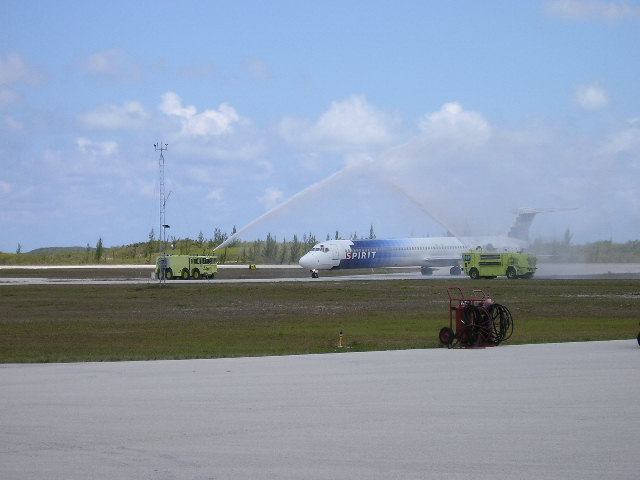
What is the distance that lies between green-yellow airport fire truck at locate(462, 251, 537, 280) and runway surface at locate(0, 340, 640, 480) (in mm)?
56342

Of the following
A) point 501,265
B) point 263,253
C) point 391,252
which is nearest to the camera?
point 501,265

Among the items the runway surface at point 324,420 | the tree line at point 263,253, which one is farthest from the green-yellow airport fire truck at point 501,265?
the runway surface at point 324,420

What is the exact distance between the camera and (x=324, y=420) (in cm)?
1461

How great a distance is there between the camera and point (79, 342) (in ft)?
97.9

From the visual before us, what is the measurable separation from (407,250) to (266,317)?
50527 mm

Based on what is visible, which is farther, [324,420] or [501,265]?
[501,265]

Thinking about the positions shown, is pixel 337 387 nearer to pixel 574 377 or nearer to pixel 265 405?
pixel 265 405

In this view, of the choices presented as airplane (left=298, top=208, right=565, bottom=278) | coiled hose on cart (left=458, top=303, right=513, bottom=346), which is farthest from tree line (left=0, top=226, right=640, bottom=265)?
coiled hose on cart (left=458, top=303, right=513, bottom=346)

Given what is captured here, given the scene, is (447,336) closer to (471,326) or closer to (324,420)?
(471,326)

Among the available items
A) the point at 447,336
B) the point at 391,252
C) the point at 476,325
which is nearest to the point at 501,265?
the point at 391,252

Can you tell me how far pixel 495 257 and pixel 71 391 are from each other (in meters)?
63.9

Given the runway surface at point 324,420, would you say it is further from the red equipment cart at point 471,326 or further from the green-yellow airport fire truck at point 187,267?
the green-yellow airport fire truck at point 187,267

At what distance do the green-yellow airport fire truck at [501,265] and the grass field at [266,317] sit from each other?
853 centimetres

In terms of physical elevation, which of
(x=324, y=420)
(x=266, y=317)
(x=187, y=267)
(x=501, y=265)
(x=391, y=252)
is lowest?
(x=324, y=420)
